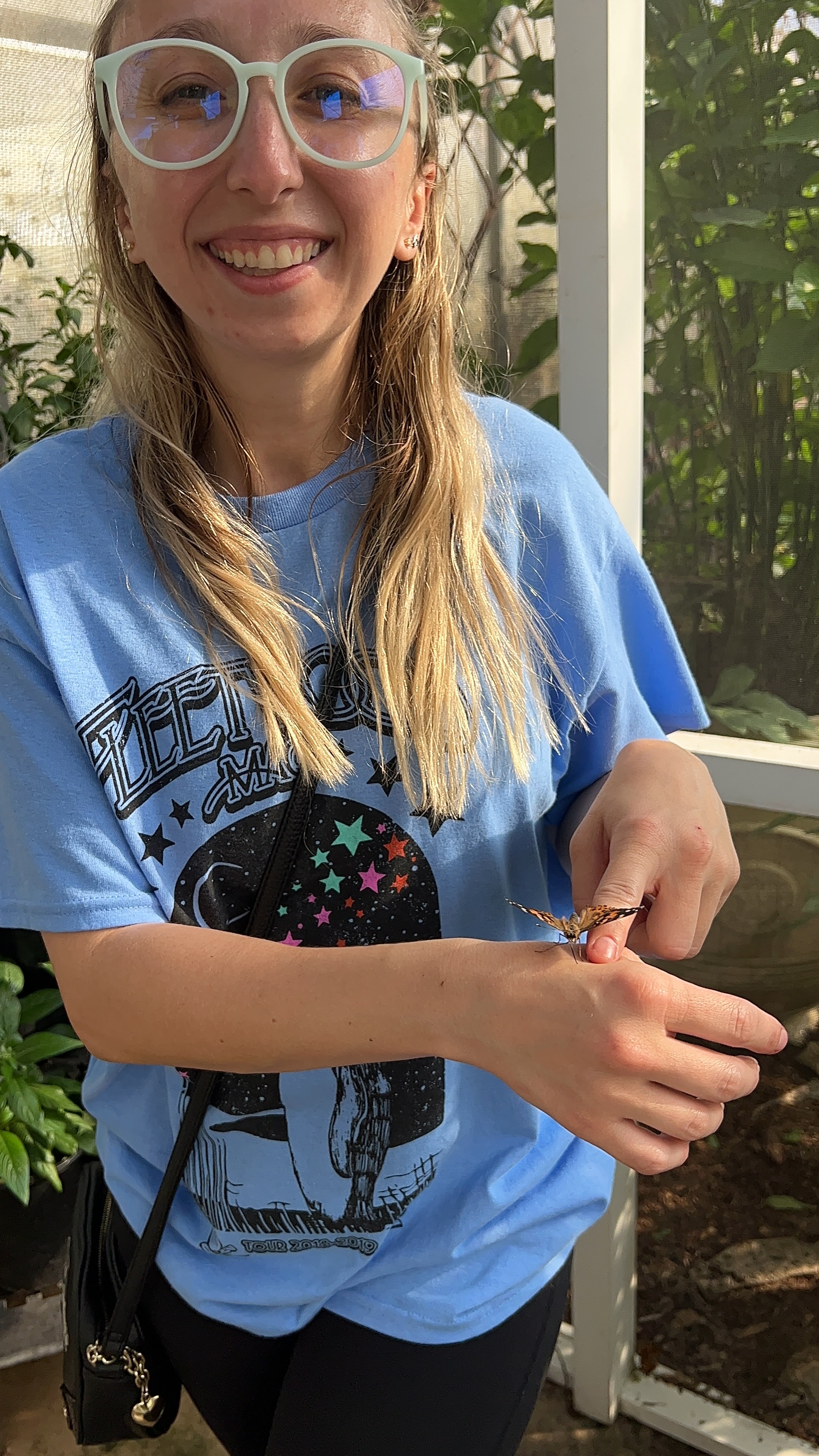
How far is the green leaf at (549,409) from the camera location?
1.48 m

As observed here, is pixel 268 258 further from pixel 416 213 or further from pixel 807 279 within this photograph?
pixel 807 279

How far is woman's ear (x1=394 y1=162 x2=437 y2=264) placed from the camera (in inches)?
37.7

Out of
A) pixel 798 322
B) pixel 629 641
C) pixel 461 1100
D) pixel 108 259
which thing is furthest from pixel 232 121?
pixel 461 1100

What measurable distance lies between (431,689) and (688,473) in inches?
21.8

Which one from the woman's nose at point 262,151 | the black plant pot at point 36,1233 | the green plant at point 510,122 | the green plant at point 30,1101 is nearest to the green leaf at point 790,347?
the green plant at point 510,122

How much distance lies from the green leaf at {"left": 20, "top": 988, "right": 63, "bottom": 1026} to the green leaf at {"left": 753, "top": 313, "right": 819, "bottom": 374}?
1.42 meters

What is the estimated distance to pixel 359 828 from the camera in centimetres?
92

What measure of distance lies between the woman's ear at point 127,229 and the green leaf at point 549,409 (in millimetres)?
656

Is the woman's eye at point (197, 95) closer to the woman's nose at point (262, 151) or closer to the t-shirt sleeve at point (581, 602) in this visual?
the woman's nose at point (262, 151)

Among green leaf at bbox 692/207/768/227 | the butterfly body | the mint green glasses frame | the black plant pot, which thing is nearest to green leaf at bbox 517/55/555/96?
green leaf at bbox 692/207/768/227

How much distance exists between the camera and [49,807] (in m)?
0.85

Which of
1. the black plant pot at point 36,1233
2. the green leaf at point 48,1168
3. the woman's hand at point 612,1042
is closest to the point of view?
the woman's hand at point 612,1042

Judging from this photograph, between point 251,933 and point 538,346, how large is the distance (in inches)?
35.9

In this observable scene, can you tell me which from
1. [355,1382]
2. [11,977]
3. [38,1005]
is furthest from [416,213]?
[38,1005]
